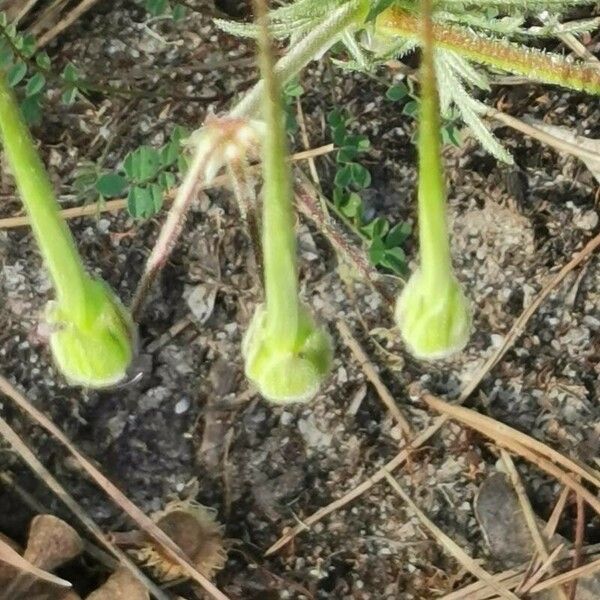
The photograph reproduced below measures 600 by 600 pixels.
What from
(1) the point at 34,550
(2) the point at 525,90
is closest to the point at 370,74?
(2) the point at 525,90

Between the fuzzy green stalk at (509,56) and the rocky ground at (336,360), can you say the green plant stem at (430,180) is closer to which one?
the fuzzy green stalk at (509,56)

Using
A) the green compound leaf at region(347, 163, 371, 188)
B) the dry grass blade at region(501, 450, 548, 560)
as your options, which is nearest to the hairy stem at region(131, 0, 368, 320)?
the green compound leaf at region(347, 163, 371, 188)

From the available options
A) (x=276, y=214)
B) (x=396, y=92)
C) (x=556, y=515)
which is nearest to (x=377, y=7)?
(x=396, y=92)

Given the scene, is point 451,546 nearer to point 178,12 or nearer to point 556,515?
point 556,515

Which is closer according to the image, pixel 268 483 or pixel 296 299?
pixel 296 299

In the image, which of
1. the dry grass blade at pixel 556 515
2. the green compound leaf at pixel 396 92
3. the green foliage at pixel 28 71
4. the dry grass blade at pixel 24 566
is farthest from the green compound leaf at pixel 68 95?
the dry grass blade at pixel 556 515

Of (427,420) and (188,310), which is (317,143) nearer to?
(188,310)

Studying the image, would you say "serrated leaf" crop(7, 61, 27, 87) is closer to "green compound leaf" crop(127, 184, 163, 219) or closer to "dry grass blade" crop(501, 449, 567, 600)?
"green compound leaf" crop(127, 184, 163, 219)
